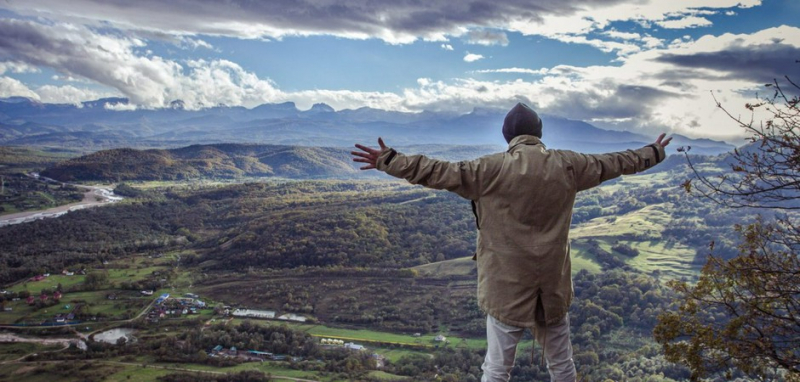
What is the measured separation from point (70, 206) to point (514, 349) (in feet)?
330

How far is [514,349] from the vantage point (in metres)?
3.27

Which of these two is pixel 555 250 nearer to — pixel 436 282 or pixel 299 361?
pixel 299 361

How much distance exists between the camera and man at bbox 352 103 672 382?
301 centimetres

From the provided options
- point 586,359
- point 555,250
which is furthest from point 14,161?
point 555,250

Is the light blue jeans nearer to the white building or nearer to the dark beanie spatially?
the dark beanie

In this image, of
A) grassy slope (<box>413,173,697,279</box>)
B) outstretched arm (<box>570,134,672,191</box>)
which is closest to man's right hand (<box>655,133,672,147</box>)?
outstretched arm (<box>570,134,672,191</box>)

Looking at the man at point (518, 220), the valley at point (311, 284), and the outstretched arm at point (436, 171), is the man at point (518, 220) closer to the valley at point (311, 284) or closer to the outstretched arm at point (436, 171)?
the outstretched arm at point (436, 171)

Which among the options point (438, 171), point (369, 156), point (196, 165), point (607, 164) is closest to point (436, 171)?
point (438, 171)

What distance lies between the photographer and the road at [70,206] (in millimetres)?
73562

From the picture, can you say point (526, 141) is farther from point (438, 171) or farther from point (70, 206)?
point (70, 206)

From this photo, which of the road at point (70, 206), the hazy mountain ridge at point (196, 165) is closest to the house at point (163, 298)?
the road at point (70, 206)

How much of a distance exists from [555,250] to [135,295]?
5267 centimetres

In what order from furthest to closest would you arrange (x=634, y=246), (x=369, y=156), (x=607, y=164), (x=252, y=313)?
(x=634, y=246), (x=252, y=313), (x=607, y=164), (x=369, y=156)

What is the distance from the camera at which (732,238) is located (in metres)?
61.5
